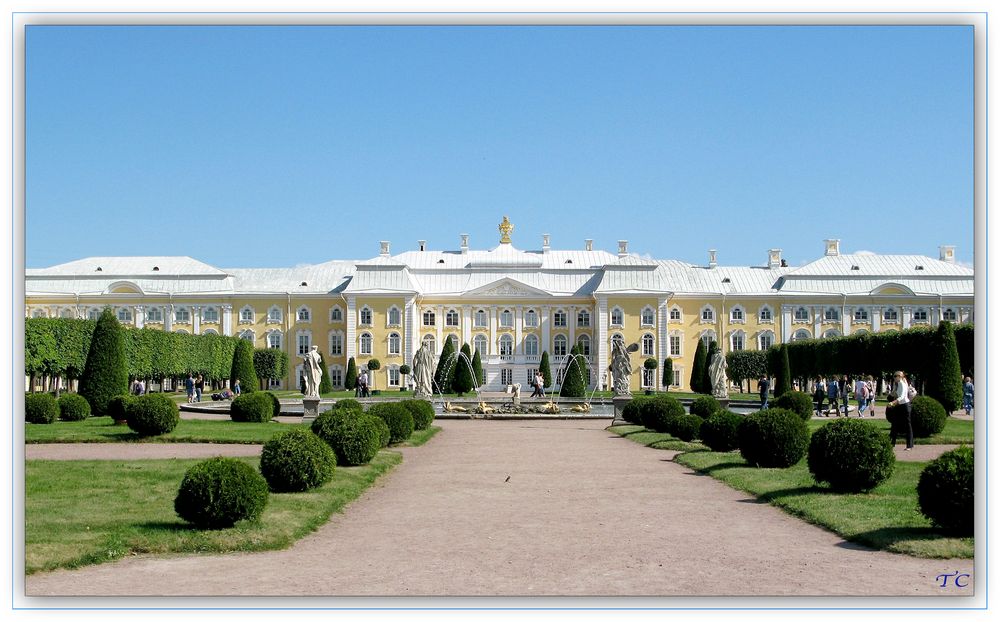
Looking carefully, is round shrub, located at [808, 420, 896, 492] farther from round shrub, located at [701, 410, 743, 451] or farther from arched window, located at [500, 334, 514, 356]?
arched window, located at [500, 334, 514, 356]

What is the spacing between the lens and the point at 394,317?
217 feet

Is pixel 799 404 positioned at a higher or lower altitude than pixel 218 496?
lower

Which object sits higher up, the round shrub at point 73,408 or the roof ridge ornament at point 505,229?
the roof ridge ornament at point 505,229

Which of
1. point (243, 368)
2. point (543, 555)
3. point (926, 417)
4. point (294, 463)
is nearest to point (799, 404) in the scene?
point (926, 417)

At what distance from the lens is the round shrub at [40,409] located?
75.0 ft

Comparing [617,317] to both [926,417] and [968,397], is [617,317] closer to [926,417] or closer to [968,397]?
[968,397]

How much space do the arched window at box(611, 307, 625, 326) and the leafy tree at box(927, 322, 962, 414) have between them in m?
43.2

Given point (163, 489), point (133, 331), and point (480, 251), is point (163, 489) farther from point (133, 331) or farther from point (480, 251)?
point (480, 251)

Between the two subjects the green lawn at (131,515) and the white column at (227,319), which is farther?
the white column at (227,319)

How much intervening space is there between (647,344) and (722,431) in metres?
49.5

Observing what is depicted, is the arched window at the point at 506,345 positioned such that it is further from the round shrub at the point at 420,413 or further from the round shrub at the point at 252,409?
the round shrub at the point at 420,413

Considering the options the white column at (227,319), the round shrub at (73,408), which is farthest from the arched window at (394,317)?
the round shrub at (73,408)

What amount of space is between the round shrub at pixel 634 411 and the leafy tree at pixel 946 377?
6.17 m

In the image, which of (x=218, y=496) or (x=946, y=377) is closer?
(x=218, y=496)
